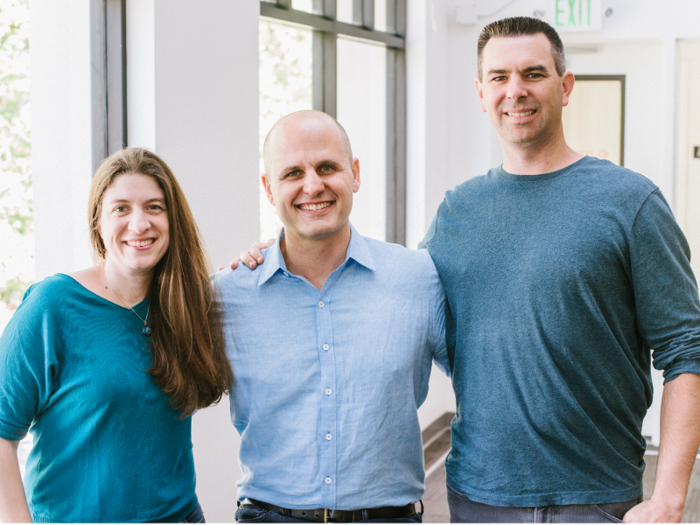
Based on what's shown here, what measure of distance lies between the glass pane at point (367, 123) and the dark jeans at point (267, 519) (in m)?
2.82

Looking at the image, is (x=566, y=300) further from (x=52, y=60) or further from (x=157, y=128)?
(x=52, y=60)

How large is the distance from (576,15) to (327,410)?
3738 millimetres

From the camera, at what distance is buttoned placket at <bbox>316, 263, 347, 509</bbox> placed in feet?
5.15

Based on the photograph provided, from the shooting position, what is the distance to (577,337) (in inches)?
59.6

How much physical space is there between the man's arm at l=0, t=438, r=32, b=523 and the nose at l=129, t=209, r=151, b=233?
50cm

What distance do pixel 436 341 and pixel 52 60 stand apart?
4.91 feet

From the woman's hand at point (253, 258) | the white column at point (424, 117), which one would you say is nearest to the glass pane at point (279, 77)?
the white column at point (424, 117)

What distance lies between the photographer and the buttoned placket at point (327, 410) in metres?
1.57

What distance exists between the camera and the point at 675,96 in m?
4.46

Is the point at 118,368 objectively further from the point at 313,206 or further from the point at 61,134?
the point at 61,134

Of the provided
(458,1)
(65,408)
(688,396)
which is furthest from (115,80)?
(458,1)

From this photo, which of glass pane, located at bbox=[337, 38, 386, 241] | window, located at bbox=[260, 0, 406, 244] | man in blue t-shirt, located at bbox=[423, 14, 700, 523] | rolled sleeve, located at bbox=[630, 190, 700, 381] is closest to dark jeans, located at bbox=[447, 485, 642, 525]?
man in blue t-shirt, located at bbox=[423, 14, 700, 523]

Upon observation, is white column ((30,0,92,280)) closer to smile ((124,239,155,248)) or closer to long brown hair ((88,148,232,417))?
long brown hair ((88,148,232,417))

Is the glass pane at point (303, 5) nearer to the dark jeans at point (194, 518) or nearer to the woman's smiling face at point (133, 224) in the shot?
the woman's smiling face at point (133, 224)
